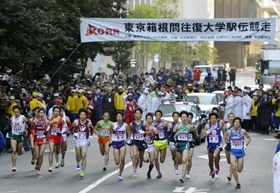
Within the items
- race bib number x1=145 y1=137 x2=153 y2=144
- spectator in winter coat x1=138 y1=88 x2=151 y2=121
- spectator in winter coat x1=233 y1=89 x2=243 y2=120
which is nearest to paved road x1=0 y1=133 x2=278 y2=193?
race bib number x1=145 y1=137 x2=153 y2=144

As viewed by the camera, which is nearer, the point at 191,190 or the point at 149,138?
the point at 191,190

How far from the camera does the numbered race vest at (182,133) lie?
59.2ft

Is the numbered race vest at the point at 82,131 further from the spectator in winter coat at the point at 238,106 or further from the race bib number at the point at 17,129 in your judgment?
the spectator in winter coat at the point at 238,106

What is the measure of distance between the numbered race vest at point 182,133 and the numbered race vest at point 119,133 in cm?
131

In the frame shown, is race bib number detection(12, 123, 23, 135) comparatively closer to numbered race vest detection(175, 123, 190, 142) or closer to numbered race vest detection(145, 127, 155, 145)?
numbered race vest detection(145, 127, 155, 145)

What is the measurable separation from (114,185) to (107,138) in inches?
96.2

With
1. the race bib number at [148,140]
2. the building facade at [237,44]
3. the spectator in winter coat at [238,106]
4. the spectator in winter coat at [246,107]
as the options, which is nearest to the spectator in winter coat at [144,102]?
the spectator in winter coat at [238,106]

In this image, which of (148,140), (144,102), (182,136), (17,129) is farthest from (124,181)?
(144,102)

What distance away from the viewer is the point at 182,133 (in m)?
18.0

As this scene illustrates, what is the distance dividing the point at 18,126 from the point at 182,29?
12302mm

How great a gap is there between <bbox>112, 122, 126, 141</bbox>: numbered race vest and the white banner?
12.0 meters

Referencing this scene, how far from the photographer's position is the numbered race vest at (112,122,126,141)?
1844 centimetres

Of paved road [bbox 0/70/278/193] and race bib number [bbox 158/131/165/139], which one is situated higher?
race bib number [bbox 158/131/165/139]

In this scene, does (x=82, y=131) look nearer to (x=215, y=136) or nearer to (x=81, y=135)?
(x=81, y=135)
